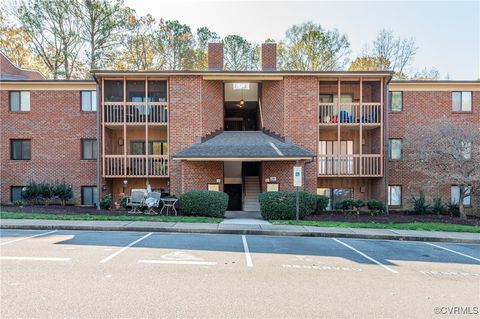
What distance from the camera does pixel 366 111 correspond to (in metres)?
16.5

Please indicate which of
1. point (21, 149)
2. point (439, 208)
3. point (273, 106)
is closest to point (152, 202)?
point (273, 106)

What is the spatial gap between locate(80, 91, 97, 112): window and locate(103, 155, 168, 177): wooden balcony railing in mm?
3379

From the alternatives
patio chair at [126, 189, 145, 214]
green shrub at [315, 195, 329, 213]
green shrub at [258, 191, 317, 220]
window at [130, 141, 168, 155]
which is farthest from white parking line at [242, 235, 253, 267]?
window at [130, 141, 168, 155]

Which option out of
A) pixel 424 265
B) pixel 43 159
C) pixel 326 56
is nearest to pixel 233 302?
pixel 424 265

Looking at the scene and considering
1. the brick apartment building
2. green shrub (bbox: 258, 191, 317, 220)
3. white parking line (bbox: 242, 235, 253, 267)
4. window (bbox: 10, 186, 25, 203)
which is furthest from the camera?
window (bbox: 10, 186, 25, 203)

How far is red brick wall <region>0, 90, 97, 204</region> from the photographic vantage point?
16781mm

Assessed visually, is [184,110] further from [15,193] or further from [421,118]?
[421,118]

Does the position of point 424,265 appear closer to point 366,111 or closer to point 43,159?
point 366,111

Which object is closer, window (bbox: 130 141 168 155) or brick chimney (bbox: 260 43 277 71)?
brick chimney (bbox: 260 43 277 71)

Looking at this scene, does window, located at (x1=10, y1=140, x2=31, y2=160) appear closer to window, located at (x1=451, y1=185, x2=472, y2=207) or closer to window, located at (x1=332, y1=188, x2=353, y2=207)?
window, located at (x1=332, y1=188, x2=353, y2=207)

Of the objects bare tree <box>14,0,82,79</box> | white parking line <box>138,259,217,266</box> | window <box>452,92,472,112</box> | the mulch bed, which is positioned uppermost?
bare tree <box>14,0,82,79</box>

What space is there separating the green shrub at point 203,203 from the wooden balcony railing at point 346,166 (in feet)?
19.8

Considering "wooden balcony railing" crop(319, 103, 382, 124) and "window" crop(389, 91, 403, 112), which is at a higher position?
"window" crop(389, 91, 403, 112)

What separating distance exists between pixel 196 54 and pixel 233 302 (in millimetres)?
29863
